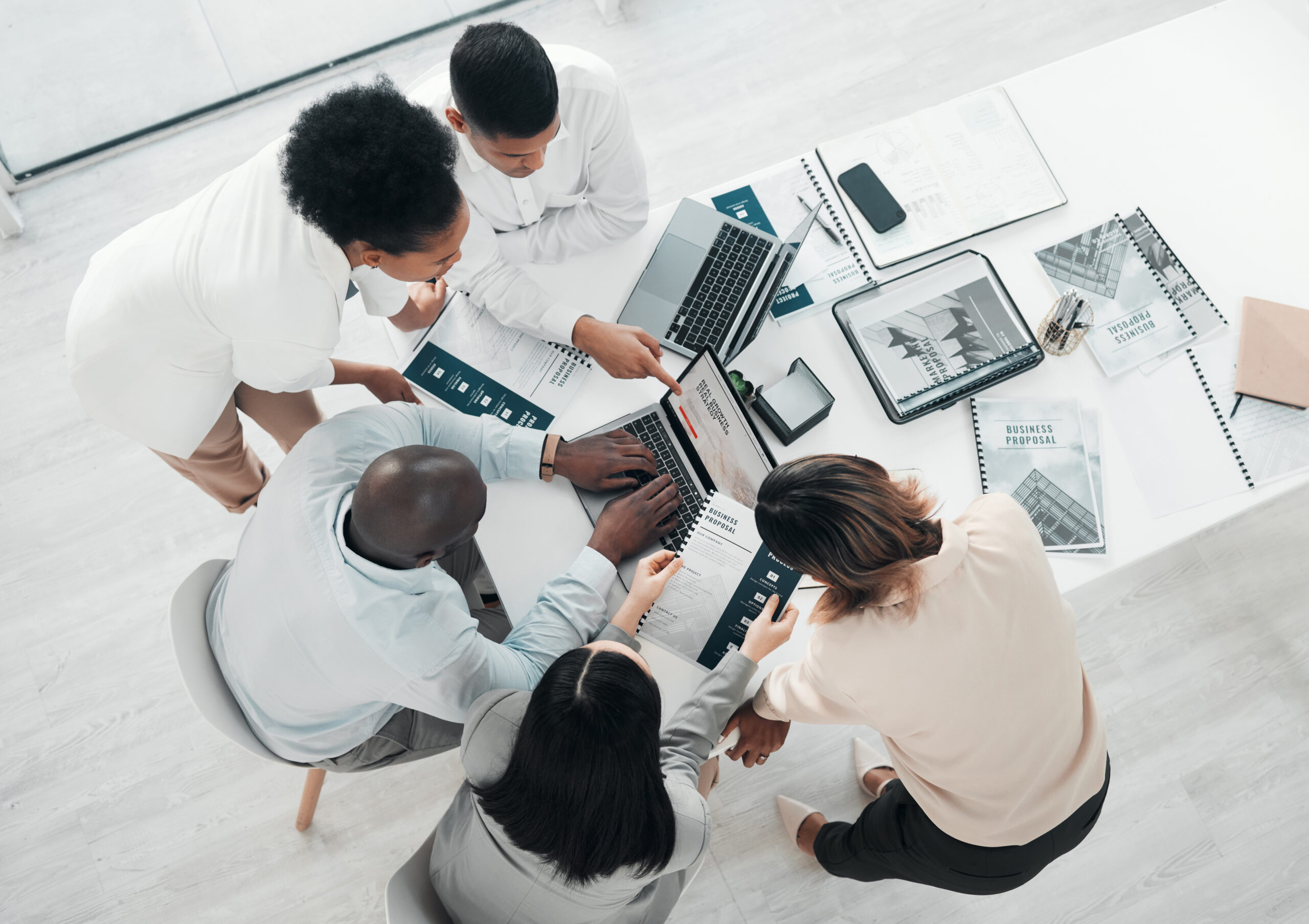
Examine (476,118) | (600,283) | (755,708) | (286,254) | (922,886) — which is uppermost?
(476,118)

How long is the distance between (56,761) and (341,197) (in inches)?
72.0

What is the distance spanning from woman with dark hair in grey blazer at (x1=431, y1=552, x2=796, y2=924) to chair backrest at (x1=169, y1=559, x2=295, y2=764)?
0.40 m

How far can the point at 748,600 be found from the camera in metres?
1.55

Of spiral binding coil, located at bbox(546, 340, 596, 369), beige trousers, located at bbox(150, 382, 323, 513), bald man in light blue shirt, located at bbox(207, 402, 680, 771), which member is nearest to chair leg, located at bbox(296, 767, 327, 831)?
bald man in light blue shirt, located at bbox(207, 402, 680, 771)

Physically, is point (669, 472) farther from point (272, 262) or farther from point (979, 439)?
point (272, 262)

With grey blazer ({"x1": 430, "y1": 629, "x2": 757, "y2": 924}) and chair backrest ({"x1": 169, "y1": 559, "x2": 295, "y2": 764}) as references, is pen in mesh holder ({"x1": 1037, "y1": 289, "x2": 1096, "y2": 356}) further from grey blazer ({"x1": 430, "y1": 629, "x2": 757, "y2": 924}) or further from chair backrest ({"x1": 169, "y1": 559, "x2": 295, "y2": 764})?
chair backrest ({"x1": 169, "y1": 559, "x2": 295, "y2": 764})

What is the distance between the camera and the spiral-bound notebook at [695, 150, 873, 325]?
1.77 meters

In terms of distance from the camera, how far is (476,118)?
A: 1487 mm

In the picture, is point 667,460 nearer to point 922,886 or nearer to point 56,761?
point 922,886

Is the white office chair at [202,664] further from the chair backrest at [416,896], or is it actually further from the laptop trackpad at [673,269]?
the laptop trackpad at [673,269]

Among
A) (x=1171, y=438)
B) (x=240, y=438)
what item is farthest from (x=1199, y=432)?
(x=240, y=438)

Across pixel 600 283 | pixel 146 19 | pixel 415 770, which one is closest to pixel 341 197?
pixel 600 283

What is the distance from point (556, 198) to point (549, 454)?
623 millimetres

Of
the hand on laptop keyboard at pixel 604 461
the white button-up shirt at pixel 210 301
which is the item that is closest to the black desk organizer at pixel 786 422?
the hand on laptop keyboard at pixel 604 461
